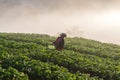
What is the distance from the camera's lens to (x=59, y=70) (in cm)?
1856

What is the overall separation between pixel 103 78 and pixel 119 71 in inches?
46.6

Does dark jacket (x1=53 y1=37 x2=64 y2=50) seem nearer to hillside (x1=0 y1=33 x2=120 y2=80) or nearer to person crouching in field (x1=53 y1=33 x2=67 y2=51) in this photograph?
person crouching in field (x1=53 y1=33 x2=67 y2=51)

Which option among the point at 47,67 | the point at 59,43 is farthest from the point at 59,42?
the point at 47,67

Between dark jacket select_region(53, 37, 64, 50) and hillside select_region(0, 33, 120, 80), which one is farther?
dark jacket select_region(53, 37, 64, 50)

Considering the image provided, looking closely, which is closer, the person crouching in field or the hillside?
the hillside

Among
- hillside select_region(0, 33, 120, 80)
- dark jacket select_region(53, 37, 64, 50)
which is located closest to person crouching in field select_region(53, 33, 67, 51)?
dark jacket select_region(53, 37, 64, 50)

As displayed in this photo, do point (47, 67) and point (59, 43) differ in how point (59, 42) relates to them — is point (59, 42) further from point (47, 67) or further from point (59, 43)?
point (47, 67)

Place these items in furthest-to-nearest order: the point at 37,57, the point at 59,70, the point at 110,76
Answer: the point at 37,57, the point at 110,76, the point at 59,70

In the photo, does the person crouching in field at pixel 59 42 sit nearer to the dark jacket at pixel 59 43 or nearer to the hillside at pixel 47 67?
the dark jacket at pixel 59 43

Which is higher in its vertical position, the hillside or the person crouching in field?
the person crouching in field

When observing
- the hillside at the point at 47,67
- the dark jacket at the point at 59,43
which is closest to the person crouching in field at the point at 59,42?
the dark jacket at the point at 59,43

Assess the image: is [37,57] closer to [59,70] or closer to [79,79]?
[59,70]

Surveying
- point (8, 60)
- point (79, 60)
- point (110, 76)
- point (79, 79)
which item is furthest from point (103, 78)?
point (8, 60)

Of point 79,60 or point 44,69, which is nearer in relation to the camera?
point 44,69
